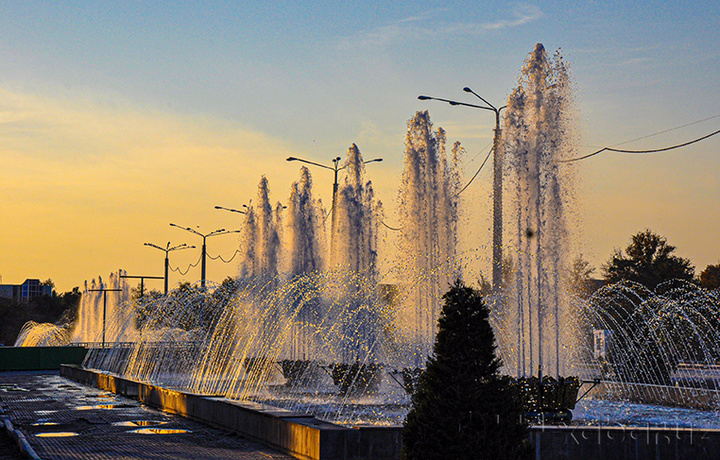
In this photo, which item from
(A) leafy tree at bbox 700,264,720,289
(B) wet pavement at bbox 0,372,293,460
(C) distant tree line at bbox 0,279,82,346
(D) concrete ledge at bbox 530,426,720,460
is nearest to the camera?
(D) concrete ledge at bbox 530,426,720,460

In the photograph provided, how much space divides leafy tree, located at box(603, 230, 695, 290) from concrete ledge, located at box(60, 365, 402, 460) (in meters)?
44.2

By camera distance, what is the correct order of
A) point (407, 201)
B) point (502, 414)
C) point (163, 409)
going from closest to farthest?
point (502, 414) < point (163, 409) < point (407, 201)

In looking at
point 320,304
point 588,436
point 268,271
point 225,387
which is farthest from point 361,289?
point 588,436

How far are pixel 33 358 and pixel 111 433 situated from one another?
109 feet

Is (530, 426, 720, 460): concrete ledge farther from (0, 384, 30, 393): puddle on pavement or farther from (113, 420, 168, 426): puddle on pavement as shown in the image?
(0, 384, 30, 393): puddle on pavement

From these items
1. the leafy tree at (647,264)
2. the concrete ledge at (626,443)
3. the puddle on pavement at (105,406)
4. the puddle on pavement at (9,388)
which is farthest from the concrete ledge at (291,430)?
the leafy tree at (647,264)

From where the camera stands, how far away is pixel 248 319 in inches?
1919

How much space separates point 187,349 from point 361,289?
12779mm

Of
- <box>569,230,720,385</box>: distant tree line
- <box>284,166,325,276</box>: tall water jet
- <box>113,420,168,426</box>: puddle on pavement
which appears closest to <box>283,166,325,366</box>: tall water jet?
<box>284,166,325,276</box>: tall water jet

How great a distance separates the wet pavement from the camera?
14.7 metres

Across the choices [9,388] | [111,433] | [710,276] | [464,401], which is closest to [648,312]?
[9,388]

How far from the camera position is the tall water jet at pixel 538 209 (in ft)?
79.1

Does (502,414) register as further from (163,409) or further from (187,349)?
(187,349)

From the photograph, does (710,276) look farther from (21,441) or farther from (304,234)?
(21,441)
